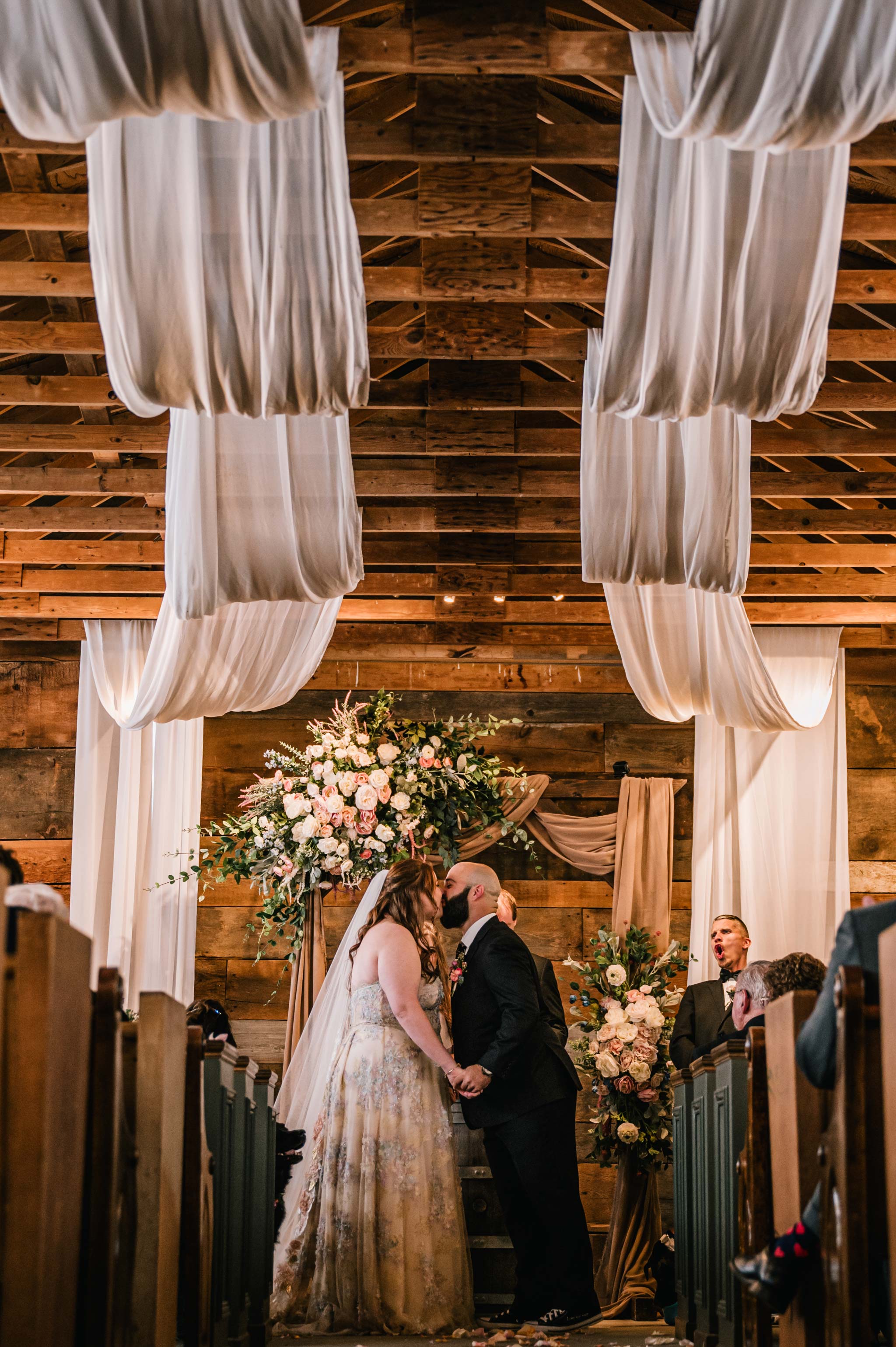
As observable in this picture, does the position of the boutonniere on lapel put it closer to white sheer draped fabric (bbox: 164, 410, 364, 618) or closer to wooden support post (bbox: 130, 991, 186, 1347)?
white sheer draped fabric (bbox: 164, 410, 364, 618)

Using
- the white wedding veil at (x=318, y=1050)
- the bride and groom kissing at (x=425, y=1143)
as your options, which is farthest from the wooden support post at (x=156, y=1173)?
the white wedding veil at (x=318, y=1050)

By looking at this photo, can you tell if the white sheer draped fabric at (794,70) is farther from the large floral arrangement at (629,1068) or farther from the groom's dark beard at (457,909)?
the large floral arrangement at (629,1068)

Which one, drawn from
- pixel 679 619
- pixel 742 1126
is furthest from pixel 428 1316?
pixel 679 619

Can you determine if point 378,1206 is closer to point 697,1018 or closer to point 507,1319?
point 507,1319

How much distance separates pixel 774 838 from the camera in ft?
28.2

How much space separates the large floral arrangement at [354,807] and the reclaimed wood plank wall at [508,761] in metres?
1.76

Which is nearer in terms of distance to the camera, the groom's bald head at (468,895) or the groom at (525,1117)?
the groom at (525,1117)

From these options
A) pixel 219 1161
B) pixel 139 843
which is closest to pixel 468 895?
pixel 219 1161

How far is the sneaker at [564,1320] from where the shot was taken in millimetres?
5207

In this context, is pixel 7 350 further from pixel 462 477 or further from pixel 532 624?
pixel 532 624

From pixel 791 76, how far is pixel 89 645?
6312 mm

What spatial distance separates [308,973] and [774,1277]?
14.5ft

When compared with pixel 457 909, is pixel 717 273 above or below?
above

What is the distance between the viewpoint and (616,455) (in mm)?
4980
